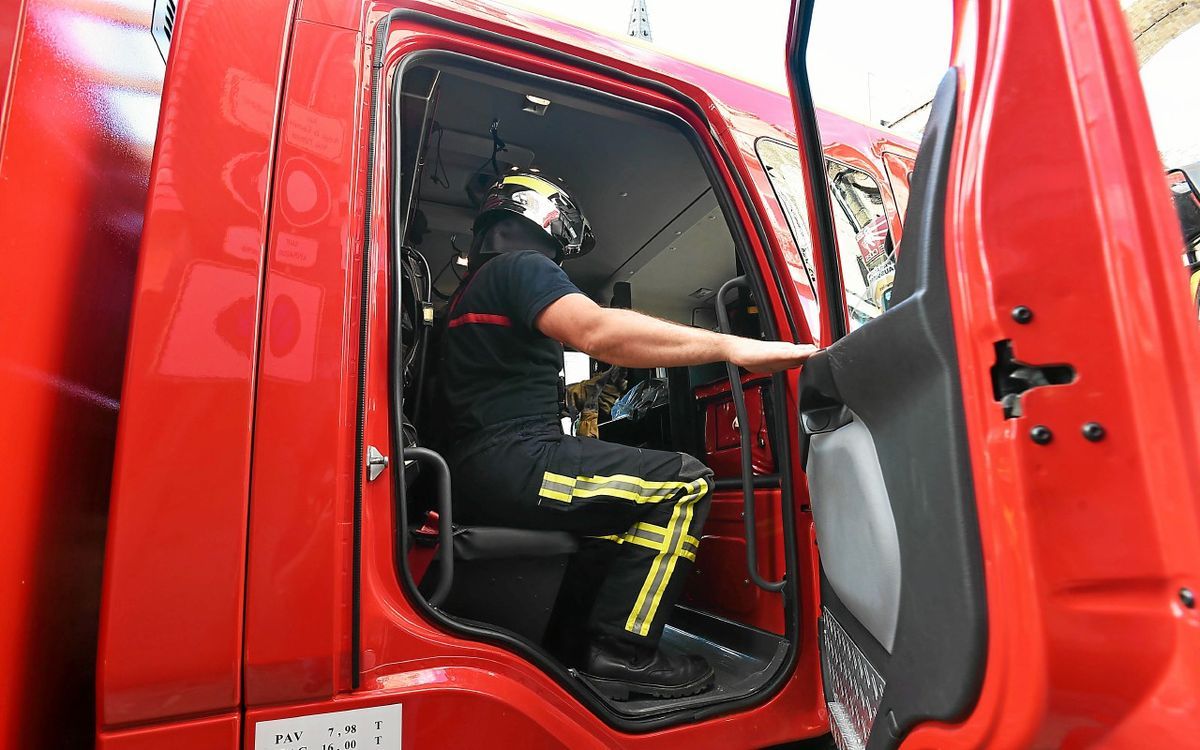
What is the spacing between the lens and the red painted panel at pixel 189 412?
92cm

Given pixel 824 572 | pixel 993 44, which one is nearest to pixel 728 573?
pixel 824 572

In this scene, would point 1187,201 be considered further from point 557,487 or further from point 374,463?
point 374,463

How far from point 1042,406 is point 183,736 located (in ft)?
4.09

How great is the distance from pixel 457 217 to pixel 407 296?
137 centimetres

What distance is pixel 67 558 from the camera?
3.31ft

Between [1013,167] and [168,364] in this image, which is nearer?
[1013,167]

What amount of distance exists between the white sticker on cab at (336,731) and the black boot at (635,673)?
632mm

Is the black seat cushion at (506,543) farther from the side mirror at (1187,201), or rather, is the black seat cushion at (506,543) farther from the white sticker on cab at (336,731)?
the side mirror at (1187,201)

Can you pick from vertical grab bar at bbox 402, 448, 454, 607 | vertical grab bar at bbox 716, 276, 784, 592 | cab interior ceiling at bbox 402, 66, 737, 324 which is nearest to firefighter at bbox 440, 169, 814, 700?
vertical grab bar at bbox 716, 276, 784, 592

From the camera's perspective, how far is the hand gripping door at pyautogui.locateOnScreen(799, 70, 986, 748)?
75cm

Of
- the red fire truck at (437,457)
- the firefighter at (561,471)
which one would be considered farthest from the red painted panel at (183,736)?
the firefighter at (561,471)

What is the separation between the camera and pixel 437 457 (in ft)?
4.55

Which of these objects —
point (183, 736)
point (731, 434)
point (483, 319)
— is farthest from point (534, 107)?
point (183, 736)

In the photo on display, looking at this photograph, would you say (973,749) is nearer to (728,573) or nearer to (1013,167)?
(1013,167)
